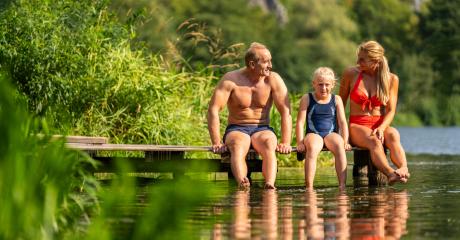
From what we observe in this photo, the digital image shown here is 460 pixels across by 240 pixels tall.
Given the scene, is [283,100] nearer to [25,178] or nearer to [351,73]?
[351,73]

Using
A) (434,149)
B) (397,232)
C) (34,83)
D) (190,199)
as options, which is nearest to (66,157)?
(190,199)

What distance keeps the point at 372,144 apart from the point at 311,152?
713mm

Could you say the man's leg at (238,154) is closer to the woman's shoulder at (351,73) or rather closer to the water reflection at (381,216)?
the water reflection at (381,216)

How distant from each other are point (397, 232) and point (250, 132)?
4.68 metres

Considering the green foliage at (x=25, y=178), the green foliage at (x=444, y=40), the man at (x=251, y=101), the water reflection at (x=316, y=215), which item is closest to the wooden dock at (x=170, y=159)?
the man at (x=251, y=101)

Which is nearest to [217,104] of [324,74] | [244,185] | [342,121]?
[244,185]

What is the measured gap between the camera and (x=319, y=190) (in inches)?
455

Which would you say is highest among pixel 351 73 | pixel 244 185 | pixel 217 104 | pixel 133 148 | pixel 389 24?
pixel 389 24

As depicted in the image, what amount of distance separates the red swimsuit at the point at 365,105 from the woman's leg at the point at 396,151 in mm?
163

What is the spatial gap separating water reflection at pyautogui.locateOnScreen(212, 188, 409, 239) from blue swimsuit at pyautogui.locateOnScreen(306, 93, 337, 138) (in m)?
0.82

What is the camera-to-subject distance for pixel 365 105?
12477 millimetres

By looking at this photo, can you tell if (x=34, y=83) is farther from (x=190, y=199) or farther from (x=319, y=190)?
(x=190, y=199)

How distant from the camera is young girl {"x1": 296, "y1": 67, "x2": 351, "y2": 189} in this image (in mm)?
11820

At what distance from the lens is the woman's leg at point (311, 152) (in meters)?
11.8
